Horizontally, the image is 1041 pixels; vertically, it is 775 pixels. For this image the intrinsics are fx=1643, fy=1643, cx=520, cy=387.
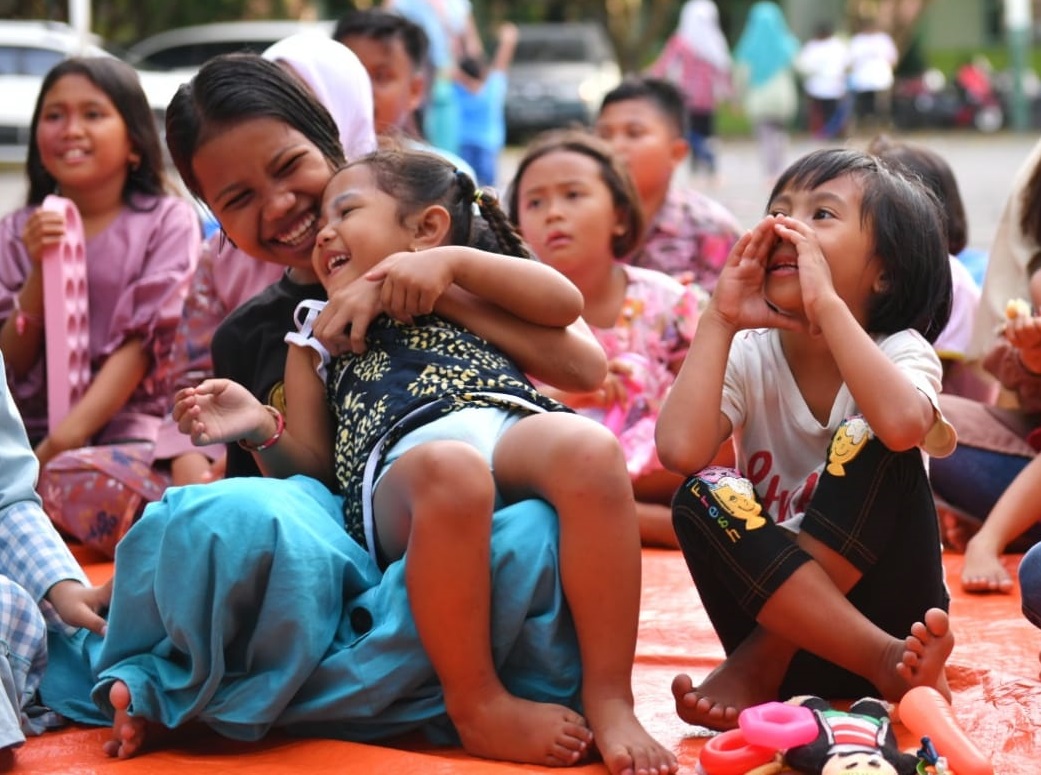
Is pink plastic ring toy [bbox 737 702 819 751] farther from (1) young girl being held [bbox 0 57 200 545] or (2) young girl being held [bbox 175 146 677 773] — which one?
(1) young girl being held [bbox 0 57 200 545]

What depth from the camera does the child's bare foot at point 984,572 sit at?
10.9 ft

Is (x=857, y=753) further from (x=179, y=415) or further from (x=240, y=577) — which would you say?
(x=179, y=415)

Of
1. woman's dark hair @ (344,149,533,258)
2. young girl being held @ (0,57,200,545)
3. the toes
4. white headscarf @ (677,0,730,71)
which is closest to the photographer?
the toes

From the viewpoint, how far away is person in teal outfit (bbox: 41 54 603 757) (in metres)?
2.37

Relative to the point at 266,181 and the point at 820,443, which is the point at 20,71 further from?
the point at 820,443

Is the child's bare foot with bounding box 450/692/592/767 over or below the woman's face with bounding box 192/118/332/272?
below

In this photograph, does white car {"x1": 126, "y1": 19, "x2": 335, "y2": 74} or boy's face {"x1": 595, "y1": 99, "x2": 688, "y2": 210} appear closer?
boy's face {"x1": 595, "y1": 99, "x2": 688, "y2": 210}

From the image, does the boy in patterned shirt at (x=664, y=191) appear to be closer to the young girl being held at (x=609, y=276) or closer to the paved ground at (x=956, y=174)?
the young girl being held at (x=609, y=276)

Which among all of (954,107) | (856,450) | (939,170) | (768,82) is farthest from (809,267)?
(954,107)

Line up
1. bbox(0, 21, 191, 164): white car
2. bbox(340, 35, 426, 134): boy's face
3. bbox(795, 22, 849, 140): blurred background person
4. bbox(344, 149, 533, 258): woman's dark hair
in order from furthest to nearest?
bbox(795, 22, 849, 140): blurred background person
bbox(0, 21, 191, 164): white car
bbox(340, 35, 426, 134): boy's face
bbox(344, 149, 533, 258): woman's dark hair

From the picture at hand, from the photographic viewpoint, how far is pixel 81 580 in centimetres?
272

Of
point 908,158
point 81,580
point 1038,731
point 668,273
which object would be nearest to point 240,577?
point 81,580

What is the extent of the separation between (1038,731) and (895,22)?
82.8 ft

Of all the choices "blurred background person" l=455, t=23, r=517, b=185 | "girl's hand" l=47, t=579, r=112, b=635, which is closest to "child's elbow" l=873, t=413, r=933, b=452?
"girl's hand" l=47, t=579, r=112, b=635
